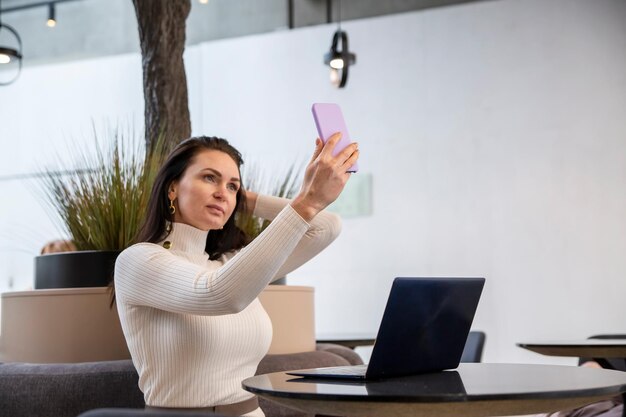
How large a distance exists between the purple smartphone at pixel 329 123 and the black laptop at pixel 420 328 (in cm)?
33

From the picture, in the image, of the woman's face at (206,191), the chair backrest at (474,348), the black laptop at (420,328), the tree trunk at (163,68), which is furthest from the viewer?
the chair backrest at (474,348)

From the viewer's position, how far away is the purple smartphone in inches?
66.8

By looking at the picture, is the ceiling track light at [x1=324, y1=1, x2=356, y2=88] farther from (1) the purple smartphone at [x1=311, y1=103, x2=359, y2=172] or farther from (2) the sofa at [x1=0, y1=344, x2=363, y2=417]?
(1) the purple smartphone at [x1=311, y1=103, x2=359, y2=172]

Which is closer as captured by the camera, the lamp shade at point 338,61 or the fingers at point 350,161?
the fingers at point 350,161

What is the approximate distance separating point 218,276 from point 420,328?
417mm

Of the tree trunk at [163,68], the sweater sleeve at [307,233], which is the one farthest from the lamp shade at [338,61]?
the sweater sleeve at [307,233]

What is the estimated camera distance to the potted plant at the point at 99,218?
2.74 meters

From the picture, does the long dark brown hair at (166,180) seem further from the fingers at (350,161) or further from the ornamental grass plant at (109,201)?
the ornamental grass plant at (109,201)

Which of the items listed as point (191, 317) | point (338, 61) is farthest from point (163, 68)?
point (338, 61)

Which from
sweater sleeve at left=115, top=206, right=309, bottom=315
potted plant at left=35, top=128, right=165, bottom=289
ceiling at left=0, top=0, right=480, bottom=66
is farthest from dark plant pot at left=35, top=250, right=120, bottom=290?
ceiling at left=0, top=0, right=480, bottom=66

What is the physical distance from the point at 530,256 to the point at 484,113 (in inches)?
47.9

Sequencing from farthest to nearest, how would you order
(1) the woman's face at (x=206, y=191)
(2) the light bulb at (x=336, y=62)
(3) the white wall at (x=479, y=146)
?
(3) the white wall at (x=479, y=146) → (2) the light bulb at (x=336, y=62) → (1) the woman's face at (x=206, y=191)

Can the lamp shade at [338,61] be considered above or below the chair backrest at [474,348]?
above

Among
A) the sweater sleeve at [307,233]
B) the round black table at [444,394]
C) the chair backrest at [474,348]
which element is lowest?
the chair backrest at [474,348]
